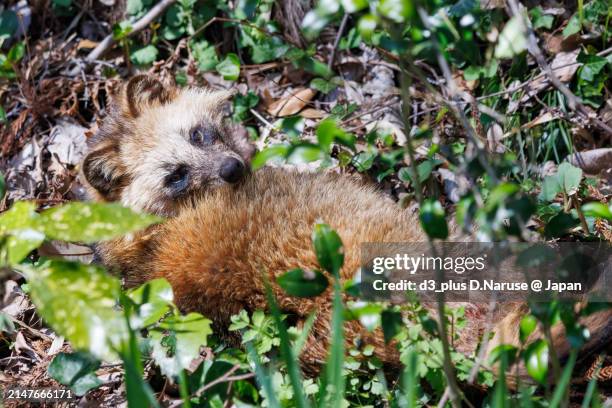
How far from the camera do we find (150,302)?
9.43 feet

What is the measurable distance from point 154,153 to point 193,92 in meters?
0.84

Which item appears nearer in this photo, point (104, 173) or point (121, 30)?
point (104, 173)

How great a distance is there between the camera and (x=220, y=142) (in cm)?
588

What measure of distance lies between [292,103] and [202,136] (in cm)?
107

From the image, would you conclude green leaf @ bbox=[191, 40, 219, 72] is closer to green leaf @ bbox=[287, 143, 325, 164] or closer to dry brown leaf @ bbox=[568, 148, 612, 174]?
dry brown leaf @ bbox=[568, 148, 612, 174]

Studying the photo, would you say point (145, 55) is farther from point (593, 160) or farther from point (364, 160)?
point (593, 160)

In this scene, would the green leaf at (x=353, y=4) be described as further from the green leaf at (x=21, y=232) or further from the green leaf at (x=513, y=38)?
the green leaf at (x=21, y=232)

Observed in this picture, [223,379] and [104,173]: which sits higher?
[104,173]

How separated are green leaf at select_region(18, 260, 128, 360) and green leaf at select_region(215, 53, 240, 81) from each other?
14.3 feet

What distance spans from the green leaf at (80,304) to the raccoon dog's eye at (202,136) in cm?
370

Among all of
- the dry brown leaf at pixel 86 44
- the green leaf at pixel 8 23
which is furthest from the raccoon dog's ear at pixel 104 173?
the green leaf at pixel 8 23

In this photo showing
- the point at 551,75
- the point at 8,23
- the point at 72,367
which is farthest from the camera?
the point at 8,23

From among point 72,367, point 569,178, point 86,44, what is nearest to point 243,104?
point 86,44

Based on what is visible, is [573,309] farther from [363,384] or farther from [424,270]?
[363,384]
